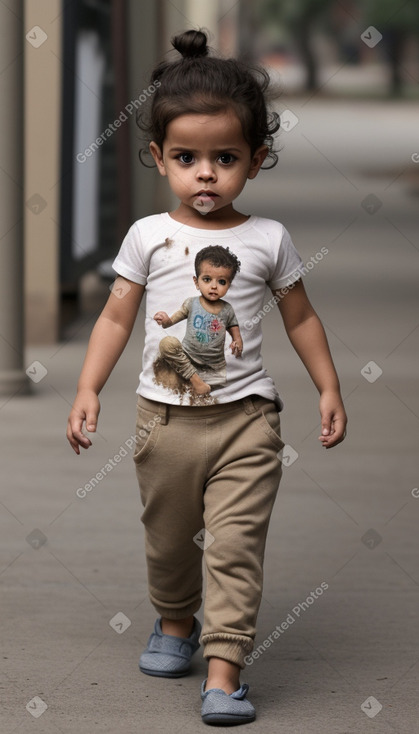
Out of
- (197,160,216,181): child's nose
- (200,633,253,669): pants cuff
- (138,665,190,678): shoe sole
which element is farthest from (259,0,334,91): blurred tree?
(200,633,253,669): pants cuff

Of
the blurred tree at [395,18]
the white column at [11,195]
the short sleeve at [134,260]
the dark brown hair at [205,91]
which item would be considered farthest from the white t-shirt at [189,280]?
the blurred tree at [395,18]

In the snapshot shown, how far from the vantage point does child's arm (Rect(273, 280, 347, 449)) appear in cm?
364

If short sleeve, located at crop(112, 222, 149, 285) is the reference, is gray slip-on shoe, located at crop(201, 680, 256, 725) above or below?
below

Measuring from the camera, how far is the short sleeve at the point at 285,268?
3598mm


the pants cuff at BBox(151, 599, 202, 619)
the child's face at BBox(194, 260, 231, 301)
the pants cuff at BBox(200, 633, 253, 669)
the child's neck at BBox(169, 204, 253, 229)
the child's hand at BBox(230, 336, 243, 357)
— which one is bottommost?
the pants cuff at BBox(151, 599, 202, 619)

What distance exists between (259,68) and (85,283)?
8696 millimetres

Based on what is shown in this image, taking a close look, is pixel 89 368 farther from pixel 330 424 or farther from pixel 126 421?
pixel 126 421

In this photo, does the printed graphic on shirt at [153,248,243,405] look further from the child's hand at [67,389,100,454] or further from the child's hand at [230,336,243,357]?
the child's hand at [67,389,100,454]

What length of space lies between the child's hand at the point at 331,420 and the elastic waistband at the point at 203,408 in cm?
16

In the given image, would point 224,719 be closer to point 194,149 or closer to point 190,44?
point 194,149

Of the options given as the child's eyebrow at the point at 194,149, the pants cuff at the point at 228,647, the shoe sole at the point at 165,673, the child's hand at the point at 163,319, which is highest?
the child's eyebrow at the point at 194,149

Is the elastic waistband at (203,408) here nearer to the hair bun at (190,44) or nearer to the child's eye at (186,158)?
the child's eye at (186,158)

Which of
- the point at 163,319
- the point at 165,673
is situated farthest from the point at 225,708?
the point at 163,319

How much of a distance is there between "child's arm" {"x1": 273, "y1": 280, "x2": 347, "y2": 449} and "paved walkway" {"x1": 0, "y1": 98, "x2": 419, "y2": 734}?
27.5 inches
